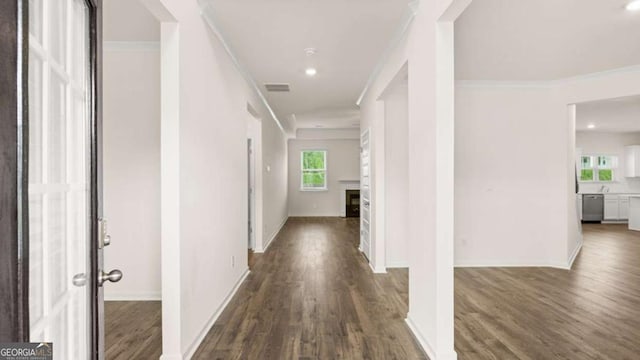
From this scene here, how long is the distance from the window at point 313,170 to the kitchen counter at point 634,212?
25.0 ft

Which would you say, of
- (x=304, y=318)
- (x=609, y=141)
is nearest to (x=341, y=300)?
(x=304, y=318)

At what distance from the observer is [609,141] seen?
9180mm

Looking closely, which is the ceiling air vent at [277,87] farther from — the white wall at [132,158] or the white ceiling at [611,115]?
the white ceiling at [611,115]

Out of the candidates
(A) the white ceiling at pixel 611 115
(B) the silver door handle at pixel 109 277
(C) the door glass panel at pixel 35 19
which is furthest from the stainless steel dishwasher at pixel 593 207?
(C) the door glass panel at pixel 35 19

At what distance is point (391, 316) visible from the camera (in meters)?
3.06

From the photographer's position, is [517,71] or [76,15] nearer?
[76,15]

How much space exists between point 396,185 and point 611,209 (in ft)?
25.9

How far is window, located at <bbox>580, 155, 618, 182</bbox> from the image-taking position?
9.23 metres

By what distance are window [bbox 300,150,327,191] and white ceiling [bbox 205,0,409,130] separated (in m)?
5.51

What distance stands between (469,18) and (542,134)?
106 inches

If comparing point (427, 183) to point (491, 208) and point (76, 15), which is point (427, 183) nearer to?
point (76, 15)

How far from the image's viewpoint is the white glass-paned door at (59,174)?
2.97 ft

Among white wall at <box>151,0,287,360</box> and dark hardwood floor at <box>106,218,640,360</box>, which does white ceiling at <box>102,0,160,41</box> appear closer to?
white wall at <box>151,0,287,360</box>

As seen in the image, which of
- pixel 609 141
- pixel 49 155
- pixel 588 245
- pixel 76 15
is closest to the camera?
pixel 49 155
